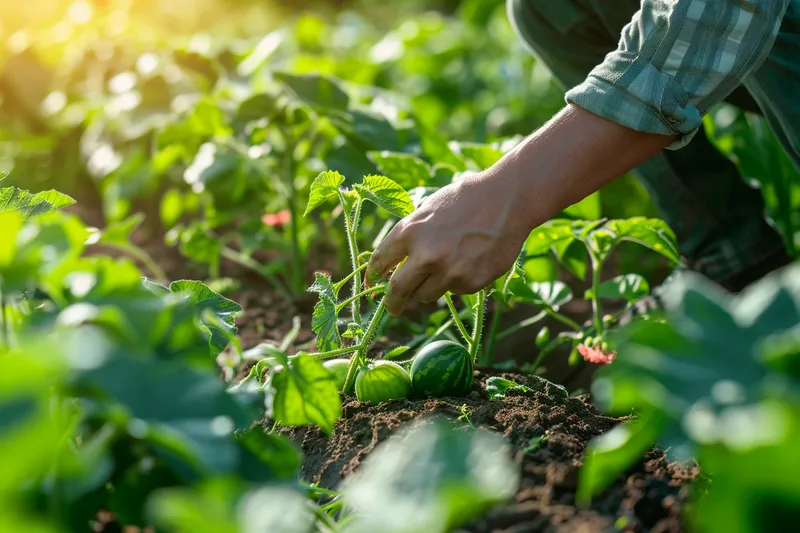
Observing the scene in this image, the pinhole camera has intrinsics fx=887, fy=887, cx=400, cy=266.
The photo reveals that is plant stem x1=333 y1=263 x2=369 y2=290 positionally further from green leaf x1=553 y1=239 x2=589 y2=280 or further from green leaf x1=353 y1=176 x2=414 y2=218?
green leaf x1=553 y1=239 x2=589 y2=280

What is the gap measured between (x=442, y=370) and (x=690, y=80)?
735 mm

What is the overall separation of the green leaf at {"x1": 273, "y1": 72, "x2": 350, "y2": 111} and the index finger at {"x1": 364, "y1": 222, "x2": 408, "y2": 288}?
1.17 m

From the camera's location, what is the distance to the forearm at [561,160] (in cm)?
158

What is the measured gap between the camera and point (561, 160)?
158 cm

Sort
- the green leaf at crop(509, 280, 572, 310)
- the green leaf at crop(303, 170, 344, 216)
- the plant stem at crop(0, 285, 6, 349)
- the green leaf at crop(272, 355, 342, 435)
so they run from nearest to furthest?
1. the plant stem at crop(0, 285, 6, 349)
2. the green leaf at crop(272, 355, 342, 435)
3. the green leaf at crop(303, 170, 344, 216)
4. the green leaf at crop(509, 280, 572, 310)

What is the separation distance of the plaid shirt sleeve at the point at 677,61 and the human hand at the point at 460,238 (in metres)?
0.23

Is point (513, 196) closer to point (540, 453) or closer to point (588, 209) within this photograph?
point (540, 453)

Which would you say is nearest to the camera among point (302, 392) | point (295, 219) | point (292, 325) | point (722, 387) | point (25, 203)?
point (722, 387)

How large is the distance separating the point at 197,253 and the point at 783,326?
2196mm

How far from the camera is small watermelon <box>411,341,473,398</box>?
5.98ft

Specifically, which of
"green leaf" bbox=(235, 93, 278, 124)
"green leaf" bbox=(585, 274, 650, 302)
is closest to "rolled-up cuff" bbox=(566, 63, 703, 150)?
"green leaf" bbox=(585, 274, 650, 302)

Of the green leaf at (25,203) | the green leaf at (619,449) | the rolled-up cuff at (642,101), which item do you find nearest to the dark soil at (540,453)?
the green leaf at (619,449)

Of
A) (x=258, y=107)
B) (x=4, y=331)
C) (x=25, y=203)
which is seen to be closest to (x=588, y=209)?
(x=258, y=107)

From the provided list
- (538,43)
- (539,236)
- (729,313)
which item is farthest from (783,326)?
(538,43)
